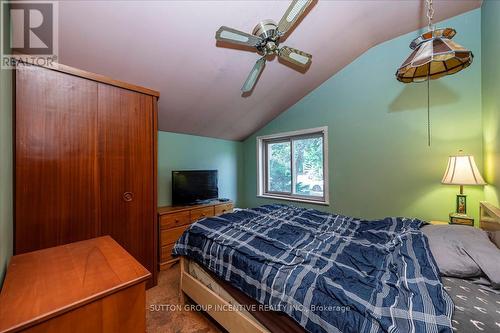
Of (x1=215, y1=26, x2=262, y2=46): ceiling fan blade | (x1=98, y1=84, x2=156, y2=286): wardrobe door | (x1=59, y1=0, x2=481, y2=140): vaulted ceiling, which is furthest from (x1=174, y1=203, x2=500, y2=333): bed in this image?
(x1=59, y1=0, x2=481, y2=140): vaulted ceiling

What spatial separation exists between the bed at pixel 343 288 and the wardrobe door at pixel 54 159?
87 centimetres

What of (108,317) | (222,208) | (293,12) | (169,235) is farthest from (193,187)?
(293,12)

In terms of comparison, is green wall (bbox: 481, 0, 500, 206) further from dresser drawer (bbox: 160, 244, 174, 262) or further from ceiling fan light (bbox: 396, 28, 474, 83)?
dresser drawer (bbox: 160, 244, 174, 262)

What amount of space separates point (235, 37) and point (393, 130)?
223cm

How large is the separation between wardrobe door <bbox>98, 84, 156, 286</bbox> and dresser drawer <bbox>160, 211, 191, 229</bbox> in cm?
61

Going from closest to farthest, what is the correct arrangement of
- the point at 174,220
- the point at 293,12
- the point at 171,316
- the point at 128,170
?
the point at 293,12 < the point at 171,316 < the point at 128,170 < the point at 174,220

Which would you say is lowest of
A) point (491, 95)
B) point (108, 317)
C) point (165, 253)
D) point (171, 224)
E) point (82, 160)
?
point (165, 253)

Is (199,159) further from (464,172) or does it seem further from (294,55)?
(464,172)

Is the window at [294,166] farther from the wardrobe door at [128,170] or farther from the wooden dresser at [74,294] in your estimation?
the wooden dresser at [74,294]

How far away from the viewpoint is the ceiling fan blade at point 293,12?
49.7 inches

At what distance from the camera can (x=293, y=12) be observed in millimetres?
1344

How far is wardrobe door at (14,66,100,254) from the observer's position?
137cm

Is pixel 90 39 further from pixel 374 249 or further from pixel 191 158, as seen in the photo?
pixel 374 249

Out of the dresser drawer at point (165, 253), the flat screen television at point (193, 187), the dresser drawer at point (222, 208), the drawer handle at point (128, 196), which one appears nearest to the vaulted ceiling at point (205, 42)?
the flat screen television at point (193, 187)
